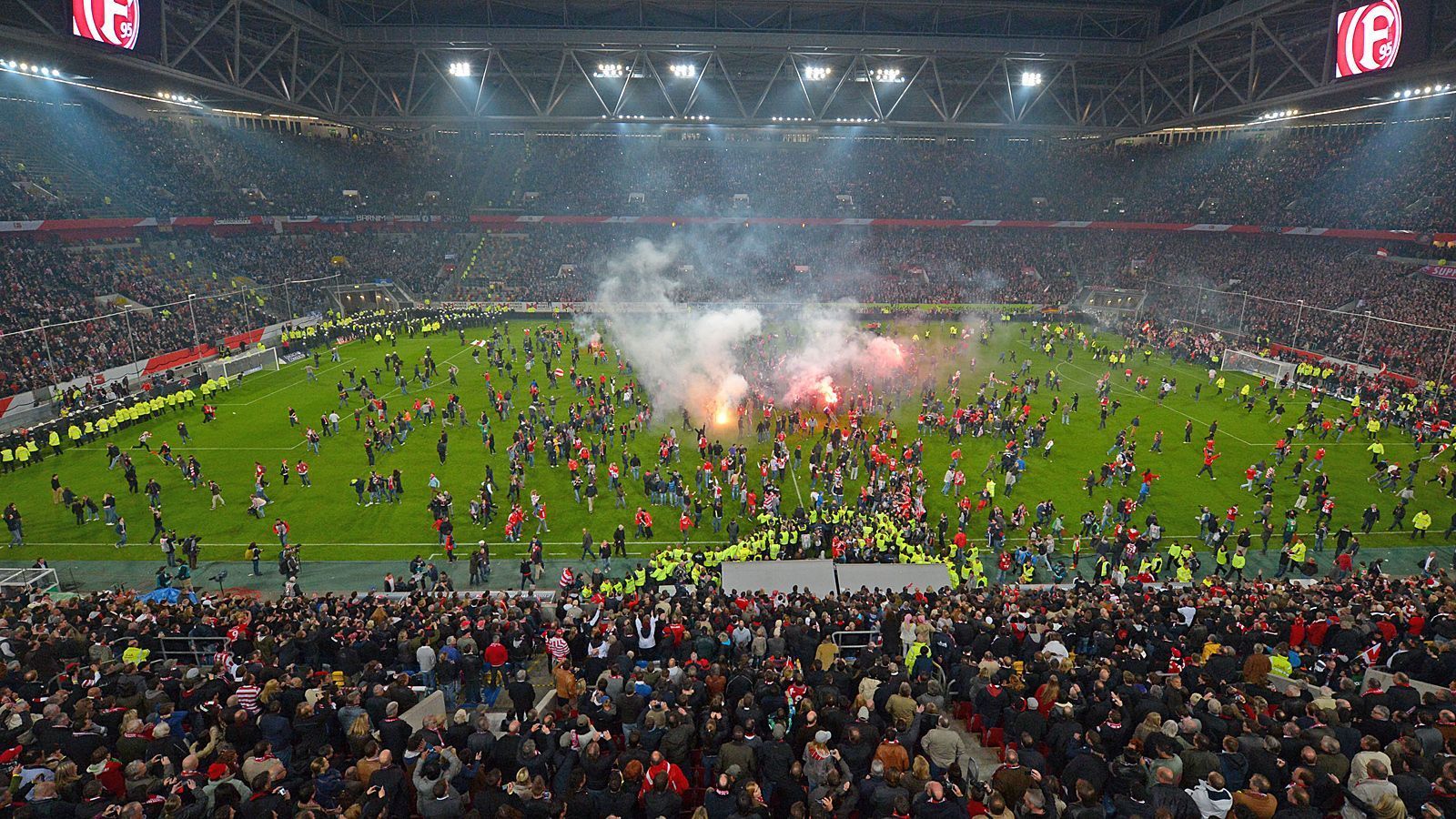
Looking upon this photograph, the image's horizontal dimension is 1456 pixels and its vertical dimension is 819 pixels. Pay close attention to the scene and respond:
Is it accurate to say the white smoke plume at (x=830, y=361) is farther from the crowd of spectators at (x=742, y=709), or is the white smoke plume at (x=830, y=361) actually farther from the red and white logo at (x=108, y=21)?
the red and white logo at (x=108, y=21)

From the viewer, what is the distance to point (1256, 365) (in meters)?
39.4

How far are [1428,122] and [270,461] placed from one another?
69.0 meters

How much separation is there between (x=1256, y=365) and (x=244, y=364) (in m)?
52.1

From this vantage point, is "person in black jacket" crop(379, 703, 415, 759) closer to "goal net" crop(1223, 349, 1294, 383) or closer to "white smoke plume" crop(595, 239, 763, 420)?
"white smoke plume" crop(595, 239, 763, 420)

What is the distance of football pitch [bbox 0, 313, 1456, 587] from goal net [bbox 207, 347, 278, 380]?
0.96 meters

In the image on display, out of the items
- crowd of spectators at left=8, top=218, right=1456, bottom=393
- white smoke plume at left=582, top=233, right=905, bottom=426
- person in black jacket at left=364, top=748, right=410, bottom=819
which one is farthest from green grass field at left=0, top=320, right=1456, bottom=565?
person in black jacket at left=364, top=748, right=410, bottom=819

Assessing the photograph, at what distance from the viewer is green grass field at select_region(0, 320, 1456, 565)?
21750 millimetres

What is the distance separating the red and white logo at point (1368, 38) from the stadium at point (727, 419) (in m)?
0.19

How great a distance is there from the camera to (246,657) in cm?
1133

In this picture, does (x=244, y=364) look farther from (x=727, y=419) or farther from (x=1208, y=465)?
(x=1208, y=465)

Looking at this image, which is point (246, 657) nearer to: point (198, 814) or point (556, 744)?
point (198, 814)

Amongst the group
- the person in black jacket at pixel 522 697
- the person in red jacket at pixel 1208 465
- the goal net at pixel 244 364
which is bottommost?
the person in black jacket at pixel 522 697

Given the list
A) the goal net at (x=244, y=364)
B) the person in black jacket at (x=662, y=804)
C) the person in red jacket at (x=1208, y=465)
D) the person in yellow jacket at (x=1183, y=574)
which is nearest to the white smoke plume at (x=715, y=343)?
the person in red jacket at (x=1208, y=465)

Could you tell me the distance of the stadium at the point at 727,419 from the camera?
8.20 metres
